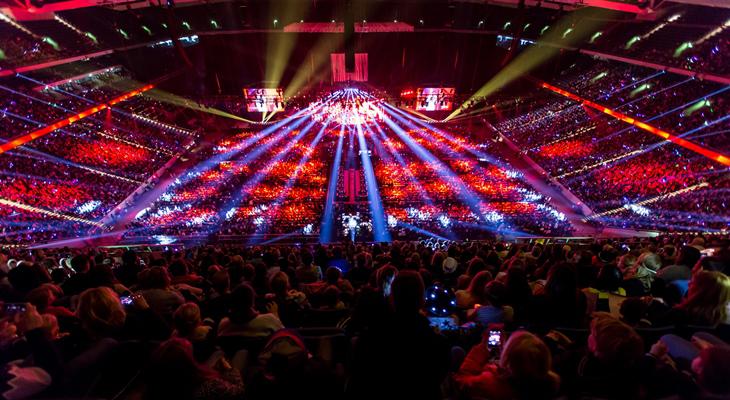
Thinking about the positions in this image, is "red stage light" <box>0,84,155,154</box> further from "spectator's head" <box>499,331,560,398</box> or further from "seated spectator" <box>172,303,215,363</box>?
"spectator's head" <box>499,331,560,398</box>

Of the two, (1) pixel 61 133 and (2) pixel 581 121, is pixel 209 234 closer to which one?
(1) pixel 61 133

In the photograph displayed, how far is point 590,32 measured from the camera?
32.4 m

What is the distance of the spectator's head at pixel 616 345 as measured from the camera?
2.16 metres

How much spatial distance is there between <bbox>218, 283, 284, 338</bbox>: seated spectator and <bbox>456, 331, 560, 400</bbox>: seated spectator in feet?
5.29

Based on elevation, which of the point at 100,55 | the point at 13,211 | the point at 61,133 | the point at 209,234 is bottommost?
the point at 209,234

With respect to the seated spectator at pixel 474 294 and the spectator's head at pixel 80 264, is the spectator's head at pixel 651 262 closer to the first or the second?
the seated spectator at pixel 474 294

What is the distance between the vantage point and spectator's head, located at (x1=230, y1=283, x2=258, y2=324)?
3.12 metres

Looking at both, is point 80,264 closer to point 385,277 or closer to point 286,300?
point 286,300

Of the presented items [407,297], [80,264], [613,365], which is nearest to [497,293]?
[613,365]

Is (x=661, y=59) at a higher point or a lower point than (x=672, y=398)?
higher

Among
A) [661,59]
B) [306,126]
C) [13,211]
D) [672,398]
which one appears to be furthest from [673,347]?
[306,126]

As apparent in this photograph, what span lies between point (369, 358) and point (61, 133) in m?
25.9

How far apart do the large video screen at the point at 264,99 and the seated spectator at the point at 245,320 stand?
1262 inches

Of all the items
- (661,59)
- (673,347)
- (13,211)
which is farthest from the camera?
(661,59)
